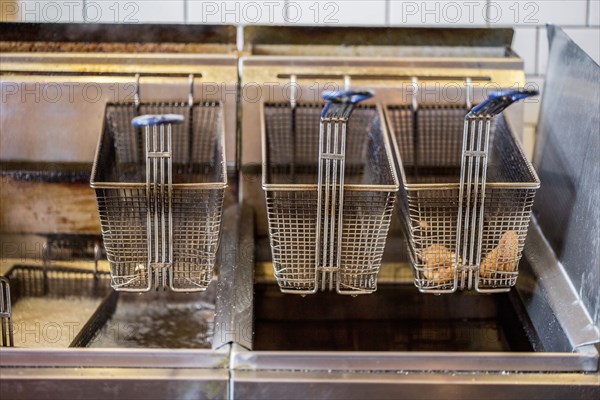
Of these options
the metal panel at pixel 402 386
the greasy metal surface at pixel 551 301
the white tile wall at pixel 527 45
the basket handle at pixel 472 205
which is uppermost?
the white tile wall at pixel 527 45

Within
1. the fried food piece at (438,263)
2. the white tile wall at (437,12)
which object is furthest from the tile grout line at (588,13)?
the fried food piece at (438,263)

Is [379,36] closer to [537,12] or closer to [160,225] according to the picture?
[537,12]

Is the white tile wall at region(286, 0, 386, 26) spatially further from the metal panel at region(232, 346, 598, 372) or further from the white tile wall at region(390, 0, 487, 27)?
the metal panel at region(232, 346, 598, 372)

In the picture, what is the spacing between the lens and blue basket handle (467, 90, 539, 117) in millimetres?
1389

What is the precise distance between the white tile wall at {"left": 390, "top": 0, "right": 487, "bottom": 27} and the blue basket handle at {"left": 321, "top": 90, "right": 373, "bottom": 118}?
26.5 inches

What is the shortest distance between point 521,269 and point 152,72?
935 mm

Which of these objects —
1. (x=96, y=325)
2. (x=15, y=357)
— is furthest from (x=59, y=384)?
(x=96, y=325)

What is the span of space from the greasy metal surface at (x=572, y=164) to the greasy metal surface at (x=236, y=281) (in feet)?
2.12

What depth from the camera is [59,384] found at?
1.44m

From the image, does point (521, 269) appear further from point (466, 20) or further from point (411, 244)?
point (466, 20)

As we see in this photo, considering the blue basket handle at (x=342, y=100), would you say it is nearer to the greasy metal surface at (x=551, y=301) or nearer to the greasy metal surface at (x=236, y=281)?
the greasy metal surface at (x=236, y=281)

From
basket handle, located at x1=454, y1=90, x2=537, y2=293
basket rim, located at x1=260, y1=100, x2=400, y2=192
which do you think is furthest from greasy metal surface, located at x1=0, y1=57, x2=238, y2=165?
basket handle, located at x1=454, y1=90, x2=537, y2=293

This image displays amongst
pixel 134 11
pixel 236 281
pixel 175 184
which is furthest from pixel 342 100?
pixel 134 11

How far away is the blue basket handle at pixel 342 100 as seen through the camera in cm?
137
